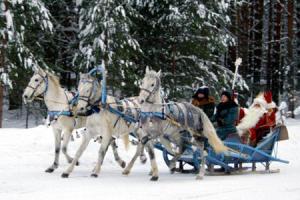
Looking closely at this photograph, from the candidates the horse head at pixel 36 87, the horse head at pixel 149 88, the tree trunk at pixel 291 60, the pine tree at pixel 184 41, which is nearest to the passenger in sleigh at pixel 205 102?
the horse head at pixel 149 88

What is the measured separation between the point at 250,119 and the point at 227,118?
3.42 feet

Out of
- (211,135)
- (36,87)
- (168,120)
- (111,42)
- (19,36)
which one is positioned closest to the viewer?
(168,120)

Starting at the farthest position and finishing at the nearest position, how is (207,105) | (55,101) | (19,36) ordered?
(19,36) < (207,105) < (55,101)

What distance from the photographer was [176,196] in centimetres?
936

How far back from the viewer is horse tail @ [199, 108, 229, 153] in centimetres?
1209

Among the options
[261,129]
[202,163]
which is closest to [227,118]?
[261,129]

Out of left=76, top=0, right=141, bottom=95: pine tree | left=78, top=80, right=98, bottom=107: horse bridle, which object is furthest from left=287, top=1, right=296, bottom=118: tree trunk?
left=78, top=80, right=98, bottom=107: horse bridle

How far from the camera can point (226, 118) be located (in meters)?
13.0

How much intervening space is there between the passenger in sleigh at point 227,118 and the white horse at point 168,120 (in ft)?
2.38

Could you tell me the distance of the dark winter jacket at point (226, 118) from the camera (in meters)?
13.0

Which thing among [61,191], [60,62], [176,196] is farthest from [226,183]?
[60,62]

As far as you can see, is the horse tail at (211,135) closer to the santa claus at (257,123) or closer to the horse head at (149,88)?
the horse head at (149,88)

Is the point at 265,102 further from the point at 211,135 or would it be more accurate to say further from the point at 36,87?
the point at 36,87

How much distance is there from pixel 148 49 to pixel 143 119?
45.9 feet
